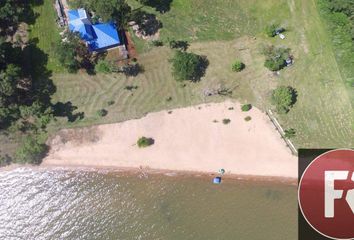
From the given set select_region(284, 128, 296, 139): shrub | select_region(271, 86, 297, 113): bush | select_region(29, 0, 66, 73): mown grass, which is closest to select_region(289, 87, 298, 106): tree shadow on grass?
select_region(271, 86, 297, 113): bush

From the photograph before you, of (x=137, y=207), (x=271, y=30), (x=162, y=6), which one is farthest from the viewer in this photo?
(x=162, y=6)

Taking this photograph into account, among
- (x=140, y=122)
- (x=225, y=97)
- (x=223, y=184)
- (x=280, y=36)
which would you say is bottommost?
(x=223, y=184)

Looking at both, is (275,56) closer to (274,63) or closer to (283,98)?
(274,63)

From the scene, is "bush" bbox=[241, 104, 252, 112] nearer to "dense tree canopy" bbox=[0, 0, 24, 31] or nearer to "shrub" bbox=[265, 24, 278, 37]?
"shrub" bbox=[265, 24, 278, 37]

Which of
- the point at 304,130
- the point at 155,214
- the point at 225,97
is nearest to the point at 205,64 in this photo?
the point at 225,97

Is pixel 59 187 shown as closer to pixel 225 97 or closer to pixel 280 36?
pixel 225 97

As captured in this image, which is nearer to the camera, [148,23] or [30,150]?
[30,150]

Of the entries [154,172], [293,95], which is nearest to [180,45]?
[293,95]
